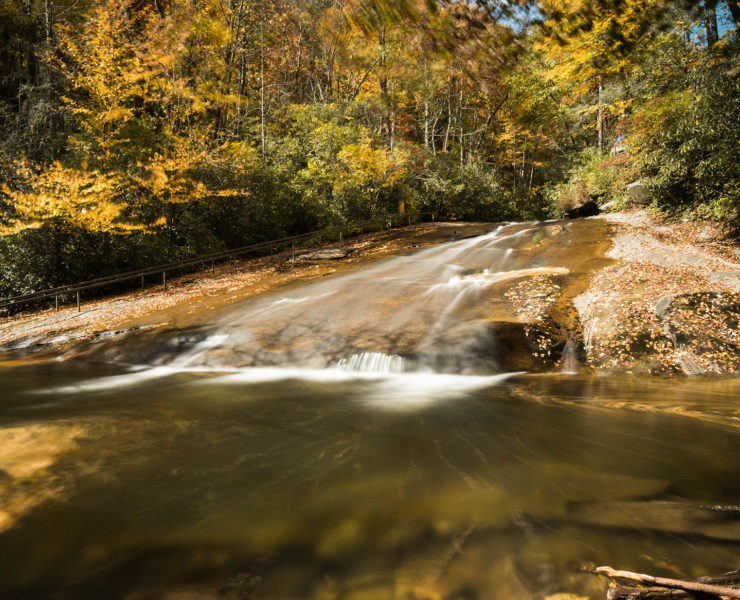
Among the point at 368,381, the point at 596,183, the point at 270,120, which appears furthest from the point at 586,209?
the point at 368,381

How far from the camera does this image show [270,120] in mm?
23094

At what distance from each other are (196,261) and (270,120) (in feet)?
43.9

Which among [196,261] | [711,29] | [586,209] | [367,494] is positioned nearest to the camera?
[367,494]

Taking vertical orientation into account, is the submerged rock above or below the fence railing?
below

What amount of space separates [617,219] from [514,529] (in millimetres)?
17946

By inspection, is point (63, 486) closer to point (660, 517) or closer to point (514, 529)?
point (514, 529)

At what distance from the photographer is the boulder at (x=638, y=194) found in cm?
1645

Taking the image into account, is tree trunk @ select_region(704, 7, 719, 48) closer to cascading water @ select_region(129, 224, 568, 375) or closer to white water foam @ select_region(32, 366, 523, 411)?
cascading water @ select_region(129, 224, 568, 375)

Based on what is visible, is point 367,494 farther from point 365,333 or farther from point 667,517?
point 365,333

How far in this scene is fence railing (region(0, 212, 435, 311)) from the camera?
37.0ft

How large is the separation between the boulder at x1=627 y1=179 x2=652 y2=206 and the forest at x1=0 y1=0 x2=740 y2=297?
621 millimetres

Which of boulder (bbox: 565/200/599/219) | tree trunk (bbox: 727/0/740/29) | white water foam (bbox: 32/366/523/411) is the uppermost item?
boulder (bbox: 565/200/599/219)

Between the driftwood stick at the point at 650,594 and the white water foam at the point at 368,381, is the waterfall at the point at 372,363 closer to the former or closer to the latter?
the white water foam at the point at 368,381

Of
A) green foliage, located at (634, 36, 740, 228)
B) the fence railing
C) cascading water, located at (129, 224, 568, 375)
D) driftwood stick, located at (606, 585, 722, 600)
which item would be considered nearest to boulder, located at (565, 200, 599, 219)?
green foliage, located at (634, 36, 740, 228)
